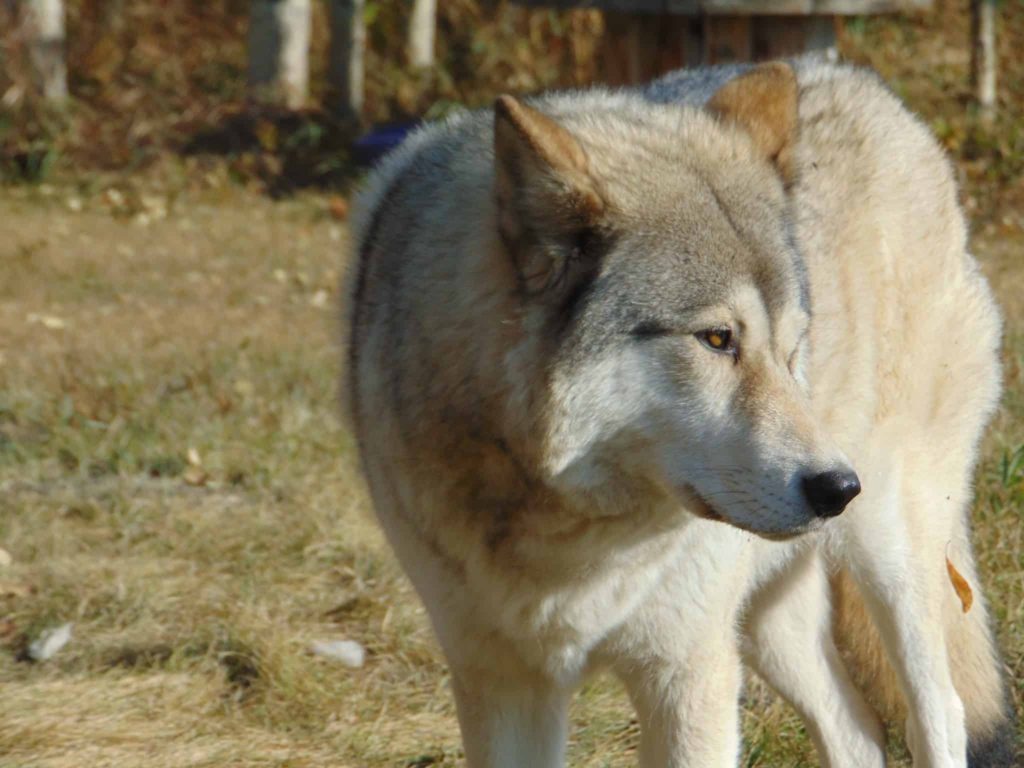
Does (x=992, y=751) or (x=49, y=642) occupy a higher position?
(x=992, y=751)

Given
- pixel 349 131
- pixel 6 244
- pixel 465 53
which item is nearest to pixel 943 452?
pixel 6 244

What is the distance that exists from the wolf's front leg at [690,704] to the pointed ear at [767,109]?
0.99 m

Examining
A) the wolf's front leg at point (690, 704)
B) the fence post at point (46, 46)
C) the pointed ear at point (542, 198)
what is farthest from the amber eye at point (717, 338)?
the fence post at point (46, 46)

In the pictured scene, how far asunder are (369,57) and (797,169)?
907cm

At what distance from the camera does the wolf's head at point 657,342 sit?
101 inches

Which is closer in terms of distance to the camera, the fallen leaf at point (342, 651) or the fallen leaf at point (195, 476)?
the fallen leaf at point (342, 651)

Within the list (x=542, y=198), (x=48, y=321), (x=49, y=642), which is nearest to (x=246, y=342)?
(x=48, y=321)

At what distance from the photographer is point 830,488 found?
2545 millimetres

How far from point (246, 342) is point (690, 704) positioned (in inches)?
162

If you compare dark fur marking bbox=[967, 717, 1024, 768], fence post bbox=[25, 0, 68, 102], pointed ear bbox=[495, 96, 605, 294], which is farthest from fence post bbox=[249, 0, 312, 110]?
pointed ear bbox=[495, 96, 605, 294]

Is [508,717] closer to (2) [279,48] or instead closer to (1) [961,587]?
(1) [961,587]

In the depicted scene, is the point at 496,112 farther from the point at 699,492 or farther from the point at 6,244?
the point at 6,244

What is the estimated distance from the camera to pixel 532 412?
2.62 meters

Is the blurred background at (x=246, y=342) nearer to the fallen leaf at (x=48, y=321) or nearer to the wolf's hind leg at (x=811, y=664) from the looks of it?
the fallen leaf at (x=48, y=321)
